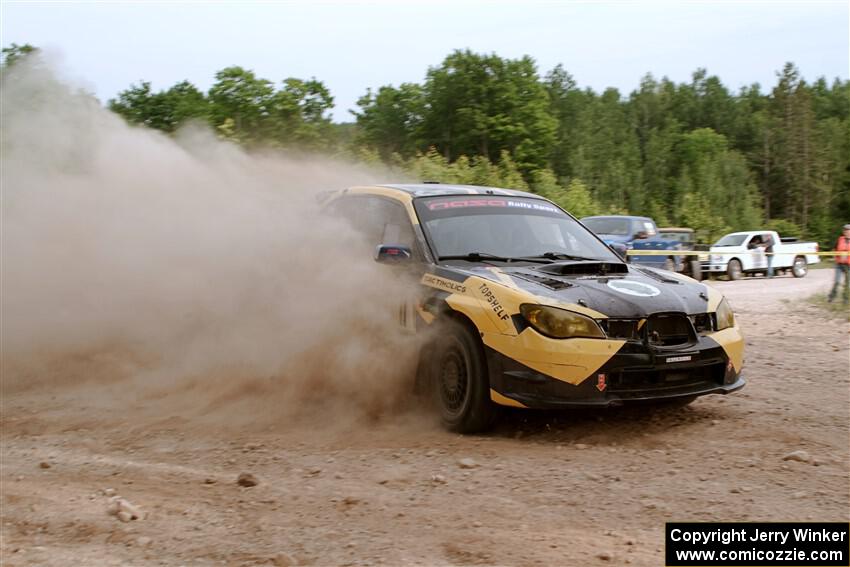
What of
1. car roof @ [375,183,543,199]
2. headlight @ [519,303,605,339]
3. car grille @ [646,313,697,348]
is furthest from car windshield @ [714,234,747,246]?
headlight @ [519,303,605,339]

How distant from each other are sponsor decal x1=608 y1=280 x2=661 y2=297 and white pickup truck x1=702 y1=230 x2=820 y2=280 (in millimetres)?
19267

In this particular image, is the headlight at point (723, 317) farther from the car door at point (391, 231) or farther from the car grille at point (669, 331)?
the car door at point (391, 231)

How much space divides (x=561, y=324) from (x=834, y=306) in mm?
10586

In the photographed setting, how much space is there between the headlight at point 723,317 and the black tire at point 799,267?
2467 centimetres

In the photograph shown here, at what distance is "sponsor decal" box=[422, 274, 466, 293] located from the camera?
6000 mm

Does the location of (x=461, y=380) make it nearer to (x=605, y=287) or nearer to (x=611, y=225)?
→ (x=605, y=287)

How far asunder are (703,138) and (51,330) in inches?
3728

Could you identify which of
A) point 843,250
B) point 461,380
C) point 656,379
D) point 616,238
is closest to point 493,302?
point 461,380

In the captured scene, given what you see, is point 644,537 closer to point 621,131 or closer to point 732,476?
point 732,476

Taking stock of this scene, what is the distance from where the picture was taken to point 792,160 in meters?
81.1

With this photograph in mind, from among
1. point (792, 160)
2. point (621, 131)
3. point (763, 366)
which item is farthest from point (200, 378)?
point (621, 131)

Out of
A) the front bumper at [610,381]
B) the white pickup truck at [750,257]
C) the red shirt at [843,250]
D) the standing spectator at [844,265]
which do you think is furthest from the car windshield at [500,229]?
the white pickup truck at [750,257]

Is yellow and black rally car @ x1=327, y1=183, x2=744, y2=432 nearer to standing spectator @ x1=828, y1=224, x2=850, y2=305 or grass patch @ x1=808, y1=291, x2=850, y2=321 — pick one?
grass patch @ x1=808, y1=291, x2=850, y2=321

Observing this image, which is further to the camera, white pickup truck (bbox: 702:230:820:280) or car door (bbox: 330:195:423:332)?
white pickup truck (bbox: 702:230:820:280)
